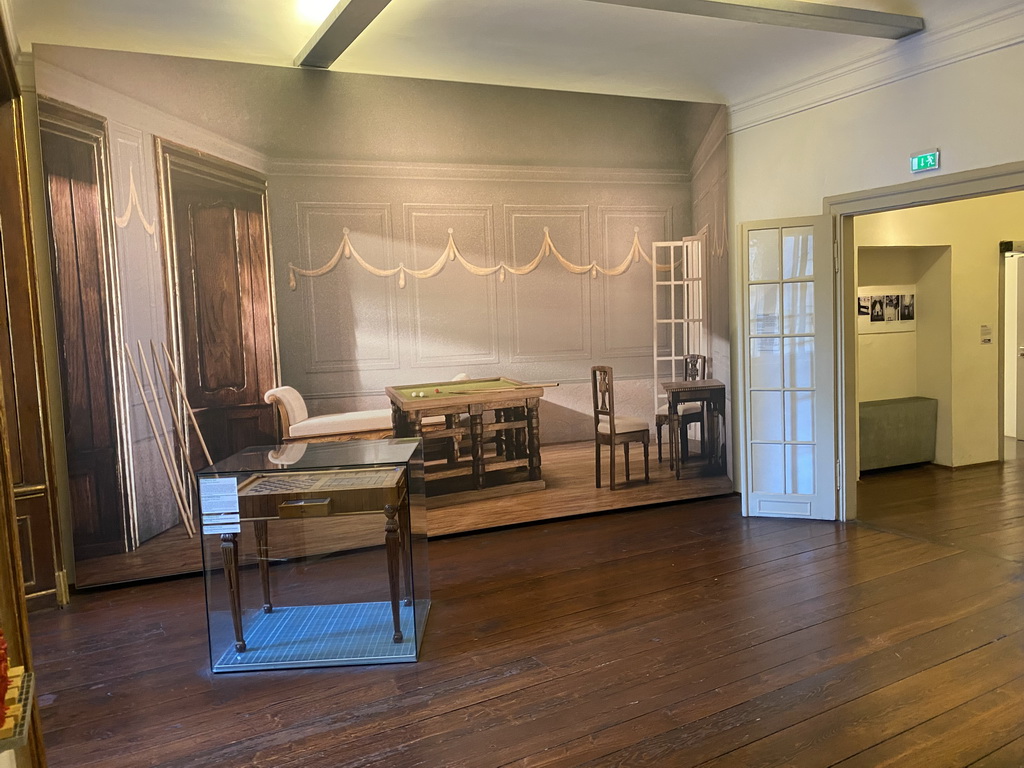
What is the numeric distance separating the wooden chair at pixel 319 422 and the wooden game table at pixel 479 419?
5.2 inches

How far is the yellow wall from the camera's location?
709 cm

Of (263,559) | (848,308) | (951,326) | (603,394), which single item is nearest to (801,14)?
(848,308)

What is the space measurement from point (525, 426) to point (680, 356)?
1392 mm

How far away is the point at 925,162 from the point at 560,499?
329cm

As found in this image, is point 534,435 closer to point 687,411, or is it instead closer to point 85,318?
point 687,411

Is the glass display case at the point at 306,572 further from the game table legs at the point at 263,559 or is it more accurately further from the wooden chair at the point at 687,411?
the wooden chair at the point at 687,411

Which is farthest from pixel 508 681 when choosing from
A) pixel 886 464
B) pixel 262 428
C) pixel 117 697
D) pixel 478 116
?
pixel 886 464

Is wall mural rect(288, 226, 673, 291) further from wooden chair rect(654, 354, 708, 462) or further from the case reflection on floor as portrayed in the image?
the case reflection on floor

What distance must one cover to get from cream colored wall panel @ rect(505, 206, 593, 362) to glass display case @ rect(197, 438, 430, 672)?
212 cm

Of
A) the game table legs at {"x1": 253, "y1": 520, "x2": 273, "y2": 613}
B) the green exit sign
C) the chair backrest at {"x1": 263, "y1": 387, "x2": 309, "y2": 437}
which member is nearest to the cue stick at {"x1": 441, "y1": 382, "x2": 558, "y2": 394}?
the chair backrest at {"x1": 263, "y1": 387, "x2": 309, "y2": 437}

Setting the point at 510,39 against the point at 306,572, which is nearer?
the point at 306,572

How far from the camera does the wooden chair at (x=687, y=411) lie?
6.09 metres

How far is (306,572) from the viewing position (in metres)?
4.32

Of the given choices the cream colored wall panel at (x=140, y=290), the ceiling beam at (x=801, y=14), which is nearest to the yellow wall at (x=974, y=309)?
the ceiling beam at (x=801, y=14)
